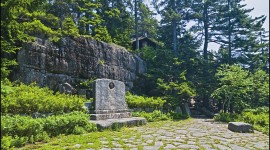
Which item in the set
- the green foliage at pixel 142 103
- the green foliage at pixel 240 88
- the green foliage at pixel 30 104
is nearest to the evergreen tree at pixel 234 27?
the green foliage at pixel 240 88

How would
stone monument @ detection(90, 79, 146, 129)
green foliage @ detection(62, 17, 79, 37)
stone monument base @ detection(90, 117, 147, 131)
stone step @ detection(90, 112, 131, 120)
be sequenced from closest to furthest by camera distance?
stone monument base @ detection(90, 117, 147, 131)
stone step @ detection(90, 112, 131, 120)
stone monument @ detection(90, 79, 146, 129)
green foliage @ detection(62, 17, 79, 37)

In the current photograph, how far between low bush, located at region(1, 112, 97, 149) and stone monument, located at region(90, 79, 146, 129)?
167 cm

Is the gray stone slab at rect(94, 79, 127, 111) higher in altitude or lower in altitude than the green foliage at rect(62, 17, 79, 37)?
lower

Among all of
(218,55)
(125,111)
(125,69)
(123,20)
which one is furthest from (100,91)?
(218,55)

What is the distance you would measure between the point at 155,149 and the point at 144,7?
23852 mm

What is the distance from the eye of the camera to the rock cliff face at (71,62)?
11859mm

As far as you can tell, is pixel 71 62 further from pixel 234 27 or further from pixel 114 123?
pixel 234 27

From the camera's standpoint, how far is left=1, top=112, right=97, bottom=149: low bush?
17.4ft

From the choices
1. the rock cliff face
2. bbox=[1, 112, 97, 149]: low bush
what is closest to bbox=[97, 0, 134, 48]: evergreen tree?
the rock cliff face

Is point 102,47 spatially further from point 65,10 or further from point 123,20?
point 123,20

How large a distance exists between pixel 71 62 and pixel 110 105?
4.97m

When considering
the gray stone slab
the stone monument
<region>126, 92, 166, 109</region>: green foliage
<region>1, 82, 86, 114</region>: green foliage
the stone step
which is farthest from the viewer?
<region>126, 92, 166, 109</region>: green foliage

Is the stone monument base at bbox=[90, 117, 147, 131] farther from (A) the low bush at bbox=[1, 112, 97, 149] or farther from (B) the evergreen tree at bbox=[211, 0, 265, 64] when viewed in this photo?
(B) the evergreen tree at bbox=[211, 0, 265, 64]

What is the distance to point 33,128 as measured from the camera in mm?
5910
